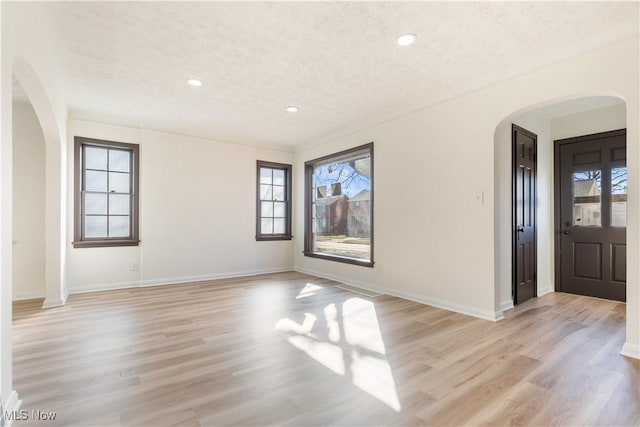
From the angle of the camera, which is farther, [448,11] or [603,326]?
[603,326]

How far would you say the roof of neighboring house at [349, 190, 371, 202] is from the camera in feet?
17.3

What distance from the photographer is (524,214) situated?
4172 mm

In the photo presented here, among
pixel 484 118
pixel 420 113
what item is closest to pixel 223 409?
pixel 484 118

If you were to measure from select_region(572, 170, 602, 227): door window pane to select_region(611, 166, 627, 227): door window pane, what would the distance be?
14cm

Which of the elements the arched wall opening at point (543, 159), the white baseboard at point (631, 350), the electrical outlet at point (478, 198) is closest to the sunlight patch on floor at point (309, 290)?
the arched wall opening at point (543, 159)

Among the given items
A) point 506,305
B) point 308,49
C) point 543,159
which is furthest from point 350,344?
point 543,159

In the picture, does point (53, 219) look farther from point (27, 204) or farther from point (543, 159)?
point (543, 159)

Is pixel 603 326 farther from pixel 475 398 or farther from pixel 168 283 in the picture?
pixel 168 283

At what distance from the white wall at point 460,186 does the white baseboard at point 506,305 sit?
0.14 m

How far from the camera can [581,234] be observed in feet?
14.9

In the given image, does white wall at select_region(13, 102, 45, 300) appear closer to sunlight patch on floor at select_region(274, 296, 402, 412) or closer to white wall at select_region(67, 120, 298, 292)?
white wall at select_region(67, 120, 298, 292)

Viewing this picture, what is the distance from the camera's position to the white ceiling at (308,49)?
2371mm

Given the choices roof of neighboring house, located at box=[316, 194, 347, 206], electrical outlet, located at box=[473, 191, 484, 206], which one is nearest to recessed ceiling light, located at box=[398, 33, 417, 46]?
electrical outlet, located at box=[473, 191, 484, 206]

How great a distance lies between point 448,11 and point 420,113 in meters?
1.88
